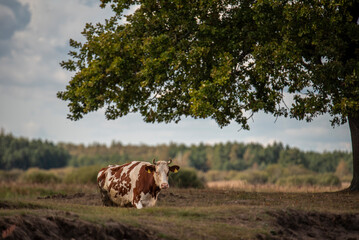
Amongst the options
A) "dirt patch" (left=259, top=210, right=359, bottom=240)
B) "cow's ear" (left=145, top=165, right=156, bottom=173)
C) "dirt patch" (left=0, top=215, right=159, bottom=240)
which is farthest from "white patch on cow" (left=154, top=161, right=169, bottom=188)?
"dirt patch" (left=0, top=215, right=159, bottom=240)

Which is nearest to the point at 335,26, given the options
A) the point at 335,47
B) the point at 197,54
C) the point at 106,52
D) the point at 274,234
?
the point at 335,47

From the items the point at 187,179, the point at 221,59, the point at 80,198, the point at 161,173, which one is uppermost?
the point at 221,59

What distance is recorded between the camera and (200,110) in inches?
792

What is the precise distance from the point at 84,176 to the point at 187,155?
370 feet

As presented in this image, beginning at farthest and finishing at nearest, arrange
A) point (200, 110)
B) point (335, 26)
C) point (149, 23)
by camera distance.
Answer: point (149, 23)
point (335, 26)
point (200, 110)

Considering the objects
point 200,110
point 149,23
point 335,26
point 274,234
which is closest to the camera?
point 274,234

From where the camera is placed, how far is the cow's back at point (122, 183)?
15.8m

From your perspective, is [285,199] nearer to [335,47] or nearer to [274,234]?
[335,47]

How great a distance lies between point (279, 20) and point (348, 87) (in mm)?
4363

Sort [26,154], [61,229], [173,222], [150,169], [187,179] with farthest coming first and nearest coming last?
1. [26,154]
2. [187,179]
3. [150,169]
4. [173,222]
5. [61,229]

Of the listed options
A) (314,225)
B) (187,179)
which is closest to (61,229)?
(314,225)

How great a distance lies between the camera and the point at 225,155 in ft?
486

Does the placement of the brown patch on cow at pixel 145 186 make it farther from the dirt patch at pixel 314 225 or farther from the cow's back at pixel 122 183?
the dirt patch at pixel 314 225

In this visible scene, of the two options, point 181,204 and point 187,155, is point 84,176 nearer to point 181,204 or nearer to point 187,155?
point 181,204
